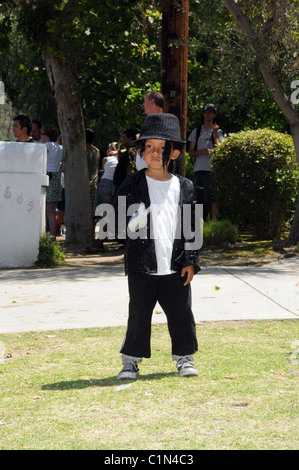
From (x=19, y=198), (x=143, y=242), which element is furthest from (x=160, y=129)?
(x=19, y=198)

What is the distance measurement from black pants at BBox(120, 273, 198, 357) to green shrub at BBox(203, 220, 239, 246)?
23.0ft

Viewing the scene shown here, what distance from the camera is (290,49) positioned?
11789 mm

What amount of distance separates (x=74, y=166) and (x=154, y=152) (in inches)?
360

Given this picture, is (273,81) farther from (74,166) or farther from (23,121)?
(74,166)

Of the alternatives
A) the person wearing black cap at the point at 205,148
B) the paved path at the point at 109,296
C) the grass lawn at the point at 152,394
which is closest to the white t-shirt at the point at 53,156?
the person wearing black cap at the point at 205,148

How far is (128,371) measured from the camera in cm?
504

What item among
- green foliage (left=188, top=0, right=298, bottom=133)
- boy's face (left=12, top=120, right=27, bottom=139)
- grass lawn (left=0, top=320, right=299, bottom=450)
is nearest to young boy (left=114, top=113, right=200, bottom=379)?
grass lawn (left=0, top=320, right=299, bottom=450)

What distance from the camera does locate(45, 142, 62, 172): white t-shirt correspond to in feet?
44.4

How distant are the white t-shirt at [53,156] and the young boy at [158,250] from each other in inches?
333

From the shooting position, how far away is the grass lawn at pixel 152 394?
3.79 meters

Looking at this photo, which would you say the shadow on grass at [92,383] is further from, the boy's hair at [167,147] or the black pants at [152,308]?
the boy's hair at [167,147]

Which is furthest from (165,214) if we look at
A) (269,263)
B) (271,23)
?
(271,23)

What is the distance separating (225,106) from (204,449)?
13670mm
